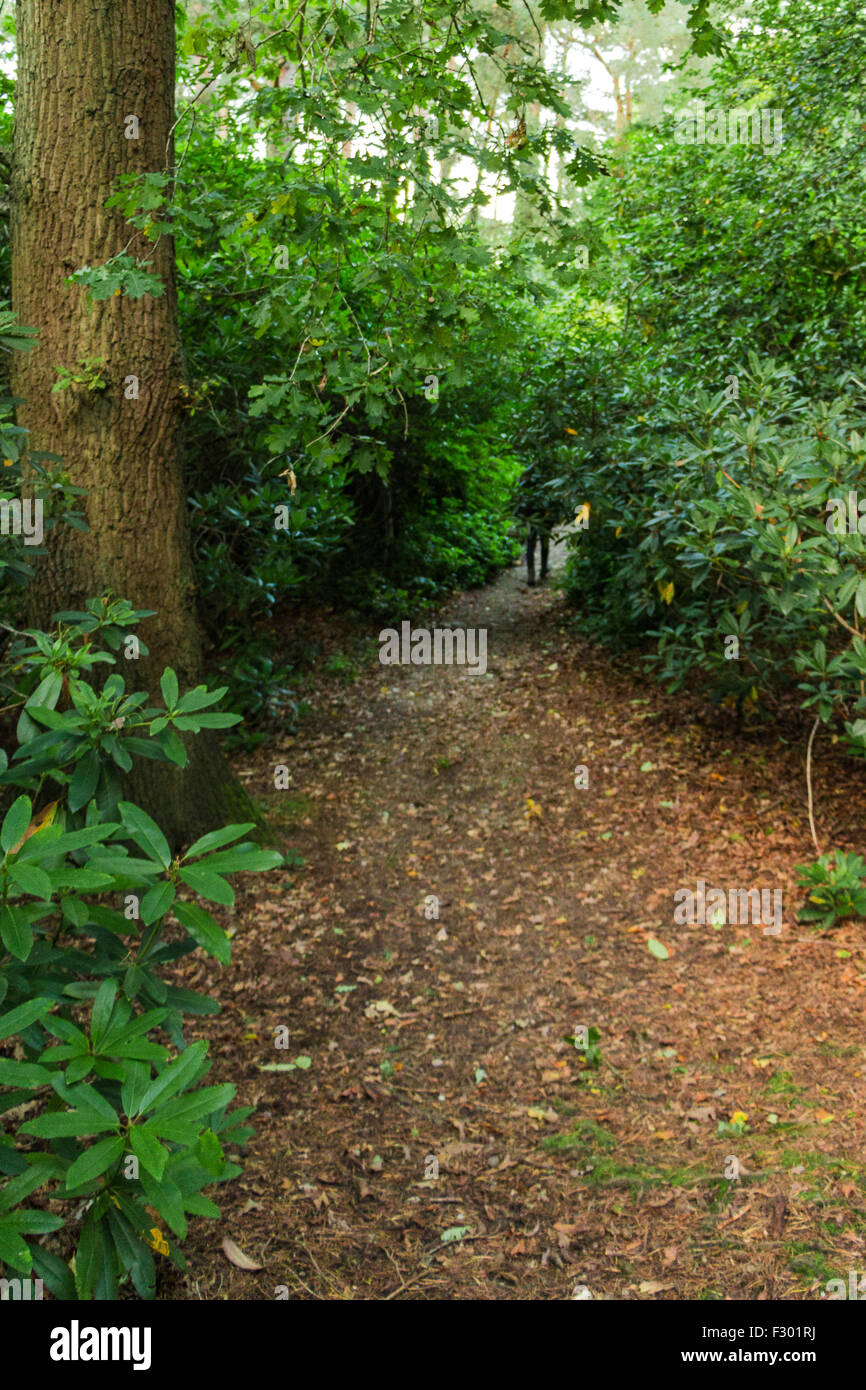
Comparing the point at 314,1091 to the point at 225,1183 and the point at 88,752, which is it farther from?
the point at 88,752

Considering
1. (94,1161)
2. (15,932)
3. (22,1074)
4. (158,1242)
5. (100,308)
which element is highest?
(100,308)

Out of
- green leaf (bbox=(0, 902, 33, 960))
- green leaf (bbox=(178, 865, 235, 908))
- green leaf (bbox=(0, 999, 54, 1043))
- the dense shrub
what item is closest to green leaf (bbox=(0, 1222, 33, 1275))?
the dense shrub

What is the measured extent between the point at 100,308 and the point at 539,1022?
123 inches

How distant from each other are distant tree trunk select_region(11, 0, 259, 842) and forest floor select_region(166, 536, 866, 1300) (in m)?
1.21

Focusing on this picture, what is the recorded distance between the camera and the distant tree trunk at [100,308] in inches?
134

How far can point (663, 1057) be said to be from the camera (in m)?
3.11

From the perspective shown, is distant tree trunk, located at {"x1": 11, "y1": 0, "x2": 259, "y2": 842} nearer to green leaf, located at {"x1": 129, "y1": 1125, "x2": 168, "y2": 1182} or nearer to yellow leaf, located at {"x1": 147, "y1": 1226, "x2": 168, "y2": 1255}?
yellow leaf, located at {"x1": 147, "y1": 1226, "x2": 168, "y2": 1255}

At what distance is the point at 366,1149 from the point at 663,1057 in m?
1.06

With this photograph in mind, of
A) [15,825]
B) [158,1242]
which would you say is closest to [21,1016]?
[15,825]

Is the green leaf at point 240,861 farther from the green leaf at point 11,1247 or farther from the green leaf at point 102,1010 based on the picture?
the green leaf at point 11,1247

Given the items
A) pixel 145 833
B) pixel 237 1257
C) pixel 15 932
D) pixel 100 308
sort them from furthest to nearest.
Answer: pixel 100 308 < pixel 237 1257 < pixel 145 833 < pixel 15 932

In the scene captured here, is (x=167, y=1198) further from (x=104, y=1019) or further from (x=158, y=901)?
(x=158, y=901)

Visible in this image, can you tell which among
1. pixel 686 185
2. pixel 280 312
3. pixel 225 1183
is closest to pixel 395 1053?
pixel 225 1183

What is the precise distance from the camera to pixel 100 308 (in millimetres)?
3480
